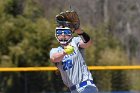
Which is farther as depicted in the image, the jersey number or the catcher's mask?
the jersey number

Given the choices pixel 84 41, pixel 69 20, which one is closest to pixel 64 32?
pixel 69 20

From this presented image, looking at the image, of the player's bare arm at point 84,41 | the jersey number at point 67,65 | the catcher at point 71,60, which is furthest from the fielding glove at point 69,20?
the jersey number at point 67,65

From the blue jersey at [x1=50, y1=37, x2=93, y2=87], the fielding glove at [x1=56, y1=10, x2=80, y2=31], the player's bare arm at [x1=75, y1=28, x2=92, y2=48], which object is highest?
the fielding glove at [x1=56, y1=10, x2=80, y2=31]

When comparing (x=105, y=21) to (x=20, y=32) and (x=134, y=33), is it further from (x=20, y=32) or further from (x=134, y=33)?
(x=20, y=32)

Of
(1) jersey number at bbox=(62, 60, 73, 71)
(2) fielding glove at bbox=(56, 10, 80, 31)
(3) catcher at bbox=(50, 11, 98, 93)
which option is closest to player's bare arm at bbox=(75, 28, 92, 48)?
(3) catcher at bbox=(50, 11, 98, 93)

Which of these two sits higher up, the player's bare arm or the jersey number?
the player's bare arm

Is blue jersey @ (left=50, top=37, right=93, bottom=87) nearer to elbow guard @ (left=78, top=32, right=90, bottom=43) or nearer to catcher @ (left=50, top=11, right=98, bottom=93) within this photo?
catcher @ (left=50, top=11, right=98, bottom=93)

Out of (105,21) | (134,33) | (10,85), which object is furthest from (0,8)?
(134,33)

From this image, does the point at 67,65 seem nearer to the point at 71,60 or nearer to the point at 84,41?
the point at 71,60

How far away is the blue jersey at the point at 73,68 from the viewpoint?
5250mm

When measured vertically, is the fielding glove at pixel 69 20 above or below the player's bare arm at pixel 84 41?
above

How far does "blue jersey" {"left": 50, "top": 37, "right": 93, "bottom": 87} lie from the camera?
5250 mm

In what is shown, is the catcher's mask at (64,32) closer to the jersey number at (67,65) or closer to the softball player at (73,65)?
the softball player at (73,65)

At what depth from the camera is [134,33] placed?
28.0 metres
